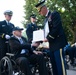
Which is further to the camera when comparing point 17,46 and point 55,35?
point 17,46

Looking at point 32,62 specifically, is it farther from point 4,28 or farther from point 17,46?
point 4,28

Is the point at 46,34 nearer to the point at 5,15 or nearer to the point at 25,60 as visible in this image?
the point at 25,60

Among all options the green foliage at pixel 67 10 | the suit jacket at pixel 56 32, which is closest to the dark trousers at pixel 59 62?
the suit jacket at pixel 56 32

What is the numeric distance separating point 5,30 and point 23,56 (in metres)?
1.15

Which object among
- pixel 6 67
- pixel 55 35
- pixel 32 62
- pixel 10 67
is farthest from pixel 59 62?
pixel 6 67

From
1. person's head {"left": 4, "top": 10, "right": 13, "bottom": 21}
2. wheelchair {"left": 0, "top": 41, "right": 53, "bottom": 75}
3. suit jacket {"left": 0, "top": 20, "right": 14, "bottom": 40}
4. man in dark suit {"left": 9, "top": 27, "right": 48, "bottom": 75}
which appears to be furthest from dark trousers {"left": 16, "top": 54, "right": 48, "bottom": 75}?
person's head {"left": 4, "top": 10, "right": 13, "bottom": 21}

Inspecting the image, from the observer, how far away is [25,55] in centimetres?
634

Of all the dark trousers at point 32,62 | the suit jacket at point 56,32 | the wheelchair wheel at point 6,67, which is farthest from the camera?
the wheelchair wheel at point 6,67

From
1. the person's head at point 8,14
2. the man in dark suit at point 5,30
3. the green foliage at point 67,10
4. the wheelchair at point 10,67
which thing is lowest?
the wheelchair at point 10,67

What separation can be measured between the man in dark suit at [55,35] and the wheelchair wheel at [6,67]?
1154mm

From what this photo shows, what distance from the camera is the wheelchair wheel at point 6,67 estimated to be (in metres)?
6.00

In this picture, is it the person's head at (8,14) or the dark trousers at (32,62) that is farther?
the person's head at (8,14)

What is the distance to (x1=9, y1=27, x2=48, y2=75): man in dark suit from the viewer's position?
590cm

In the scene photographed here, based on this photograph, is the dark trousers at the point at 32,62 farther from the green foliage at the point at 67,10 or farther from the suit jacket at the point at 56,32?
the green foliage at the point at 67,10
